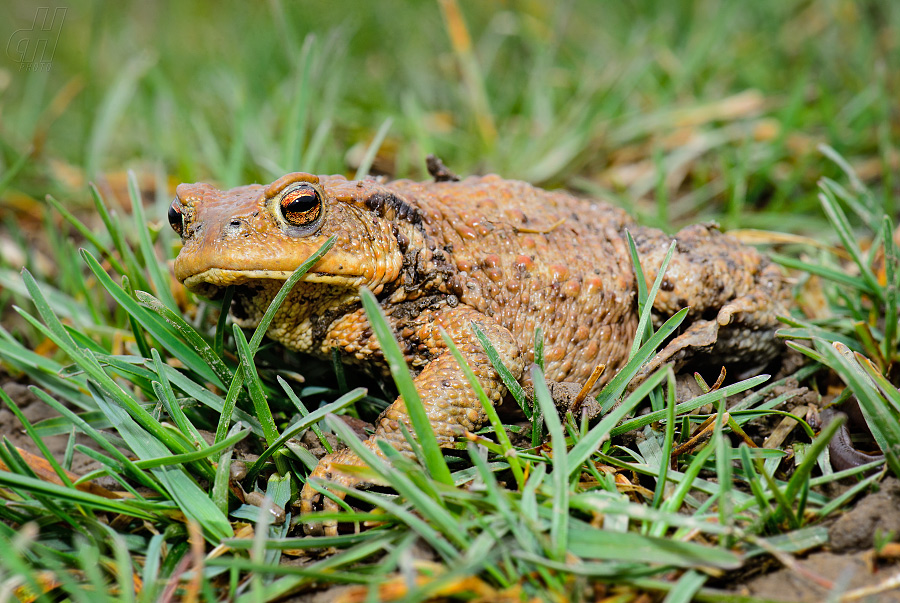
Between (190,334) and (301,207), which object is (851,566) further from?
(190,334)

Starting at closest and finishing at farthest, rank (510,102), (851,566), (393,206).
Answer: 1. (851,566)
2. (393,206)
3. (510,102)

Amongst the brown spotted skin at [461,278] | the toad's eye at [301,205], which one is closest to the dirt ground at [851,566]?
the brown spotted skin at [461,278]

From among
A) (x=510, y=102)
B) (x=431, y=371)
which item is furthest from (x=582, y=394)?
(x=510, y=102)

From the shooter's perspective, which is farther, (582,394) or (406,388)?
(582,394)

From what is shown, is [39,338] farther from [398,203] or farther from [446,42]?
[446,42]

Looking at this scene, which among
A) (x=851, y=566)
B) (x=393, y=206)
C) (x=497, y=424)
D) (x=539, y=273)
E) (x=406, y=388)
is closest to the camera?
(x=851, y=566)

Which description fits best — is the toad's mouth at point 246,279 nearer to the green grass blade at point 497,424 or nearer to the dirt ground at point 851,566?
the green grass blade at point 497,424

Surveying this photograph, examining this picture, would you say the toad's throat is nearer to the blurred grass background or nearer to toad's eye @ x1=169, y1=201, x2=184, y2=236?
toad's eye @ x1=169, y1=201, x2=184, y2=236

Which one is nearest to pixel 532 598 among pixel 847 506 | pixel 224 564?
pixel 224 564
